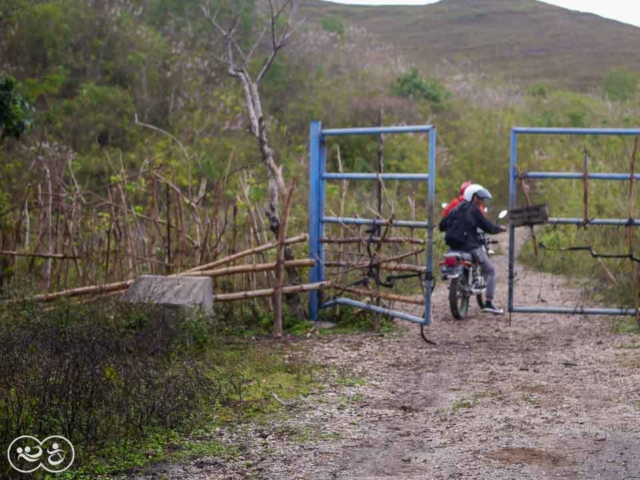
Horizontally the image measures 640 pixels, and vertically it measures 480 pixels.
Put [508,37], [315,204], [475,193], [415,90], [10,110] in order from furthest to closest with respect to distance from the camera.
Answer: [508,37] < [415,90] < [475,193] < [315,204] < [10,110]

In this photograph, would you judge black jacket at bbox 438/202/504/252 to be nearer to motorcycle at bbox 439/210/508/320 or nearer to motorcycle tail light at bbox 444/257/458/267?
motorcycle at bbox 439/210/508/320

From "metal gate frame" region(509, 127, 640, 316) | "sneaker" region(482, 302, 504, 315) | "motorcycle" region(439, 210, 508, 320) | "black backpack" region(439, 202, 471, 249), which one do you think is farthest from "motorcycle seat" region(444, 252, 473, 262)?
"metal gate frame" region(509, 127, 640, 316)

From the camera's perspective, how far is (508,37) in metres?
60.1

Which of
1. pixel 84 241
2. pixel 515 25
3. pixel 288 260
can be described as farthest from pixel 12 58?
pixel 515 25

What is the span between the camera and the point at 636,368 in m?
8.23

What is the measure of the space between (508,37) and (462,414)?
56.1 m

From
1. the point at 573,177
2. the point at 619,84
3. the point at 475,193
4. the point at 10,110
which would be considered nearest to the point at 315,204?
the point at 475,193

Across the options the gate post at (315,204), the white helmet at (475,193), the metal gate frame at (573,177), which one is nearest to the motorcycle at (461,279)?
the white helmet at (475,193)

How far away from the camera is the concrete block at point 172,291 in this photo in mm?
8969

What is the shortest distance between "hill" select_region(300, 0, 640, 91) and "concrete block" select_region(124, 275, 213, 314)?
35.3 meters

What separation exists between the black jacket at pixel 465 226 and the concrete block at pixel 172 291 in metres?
3.31

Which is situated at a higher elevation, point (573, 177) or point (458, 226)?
point (573, 177)

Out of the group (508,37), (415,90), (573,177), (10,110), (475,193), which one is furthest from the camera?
A: (508,37)

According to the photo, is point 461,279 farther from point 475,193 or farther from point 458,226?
point 475,193
